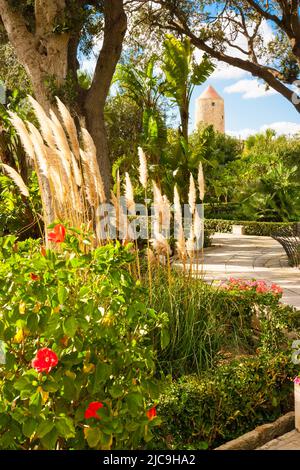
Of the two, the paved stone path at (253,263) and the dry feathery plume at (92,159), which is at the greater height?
the dry feathery plume at (92,159)

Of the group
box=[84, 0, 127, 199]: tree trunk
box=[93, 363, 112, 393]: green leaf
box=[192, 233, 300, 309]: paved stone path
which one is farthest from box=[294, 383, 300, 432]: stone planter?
box=[84, 0, 127, 199]: tree trunk

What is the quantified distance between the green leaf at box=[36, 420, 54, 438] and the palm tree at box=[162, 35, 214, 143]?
34.2 ft

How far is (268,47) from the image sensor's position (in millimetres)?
13648

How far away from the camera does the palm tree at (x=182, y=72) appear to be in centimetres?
1158

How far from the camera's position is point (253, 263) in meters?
9.58

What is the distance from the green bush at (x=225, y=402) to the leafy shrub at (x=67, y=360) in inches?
36.3

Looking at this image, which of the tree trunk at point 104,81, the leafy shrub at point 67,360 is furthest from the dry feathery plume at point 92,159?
the tree trunk at point 104,81

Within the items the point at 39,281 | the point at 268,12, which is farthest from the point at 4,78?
the point at 39,281

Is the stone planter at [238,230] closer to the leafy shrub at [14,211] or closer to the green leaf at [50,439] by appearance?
the leafy shrub at [14,211]

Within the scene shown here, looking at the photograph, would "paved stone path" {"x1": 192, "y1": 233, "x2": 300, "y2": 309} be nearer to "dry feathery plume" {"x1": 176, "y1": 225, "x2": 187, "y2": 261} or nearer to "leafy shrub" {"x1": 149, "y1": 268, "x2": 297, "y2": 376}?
"leafy shrub" {"x1": 149, "y1": 268, "x2": 297, "y2": 376}

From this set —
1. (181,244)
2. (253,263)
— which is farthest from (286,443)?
(253,263)

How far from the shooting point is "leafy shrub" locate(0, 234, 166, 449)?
201 cm
